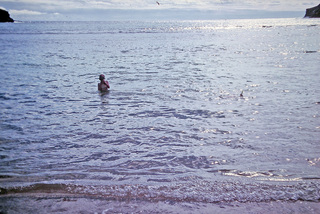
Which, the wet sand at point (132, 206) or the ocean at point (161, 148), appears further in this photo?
the ocean at point (161, 148)

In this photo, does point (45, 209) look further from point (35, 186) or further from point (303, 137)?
point (303, 137)

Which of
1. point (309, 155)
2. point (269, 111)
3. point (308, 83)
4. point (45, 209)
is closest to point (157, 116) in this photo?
point (269, 111)

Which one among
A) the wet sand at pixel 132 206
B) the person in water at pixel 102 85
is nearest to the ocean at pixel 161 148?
the wet sand at pixel 132 206

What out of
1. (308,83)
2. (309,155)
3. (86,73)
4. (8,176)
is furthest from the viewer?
(86,73)

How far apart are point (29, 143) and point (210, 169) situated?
478 centimetres

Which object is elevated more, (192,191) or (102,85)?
(102,85)

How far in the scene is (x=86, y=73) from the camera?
19.0 meters

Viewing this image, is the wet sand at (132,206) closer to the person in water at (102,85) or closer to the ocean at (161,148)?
the ocean at (161,148)

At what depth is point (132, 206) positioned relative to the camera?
170 inches

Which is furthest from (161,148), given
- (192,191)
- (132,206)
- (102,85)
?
(102,85)

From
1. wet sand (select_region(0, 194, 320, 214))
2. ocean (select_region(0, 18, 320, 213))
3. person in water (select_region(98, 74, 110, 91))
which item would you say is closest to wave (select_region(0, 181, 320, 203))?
ocean (select_region(0, 18, 320, 213))

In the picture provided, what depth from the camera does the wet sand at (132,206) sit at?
4188mm

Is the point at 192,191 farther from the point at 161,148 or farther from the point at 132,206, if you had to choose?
the point at 161,148

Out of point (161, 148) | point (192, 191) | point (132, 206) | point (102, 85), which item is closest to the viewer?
point (132, 206)
